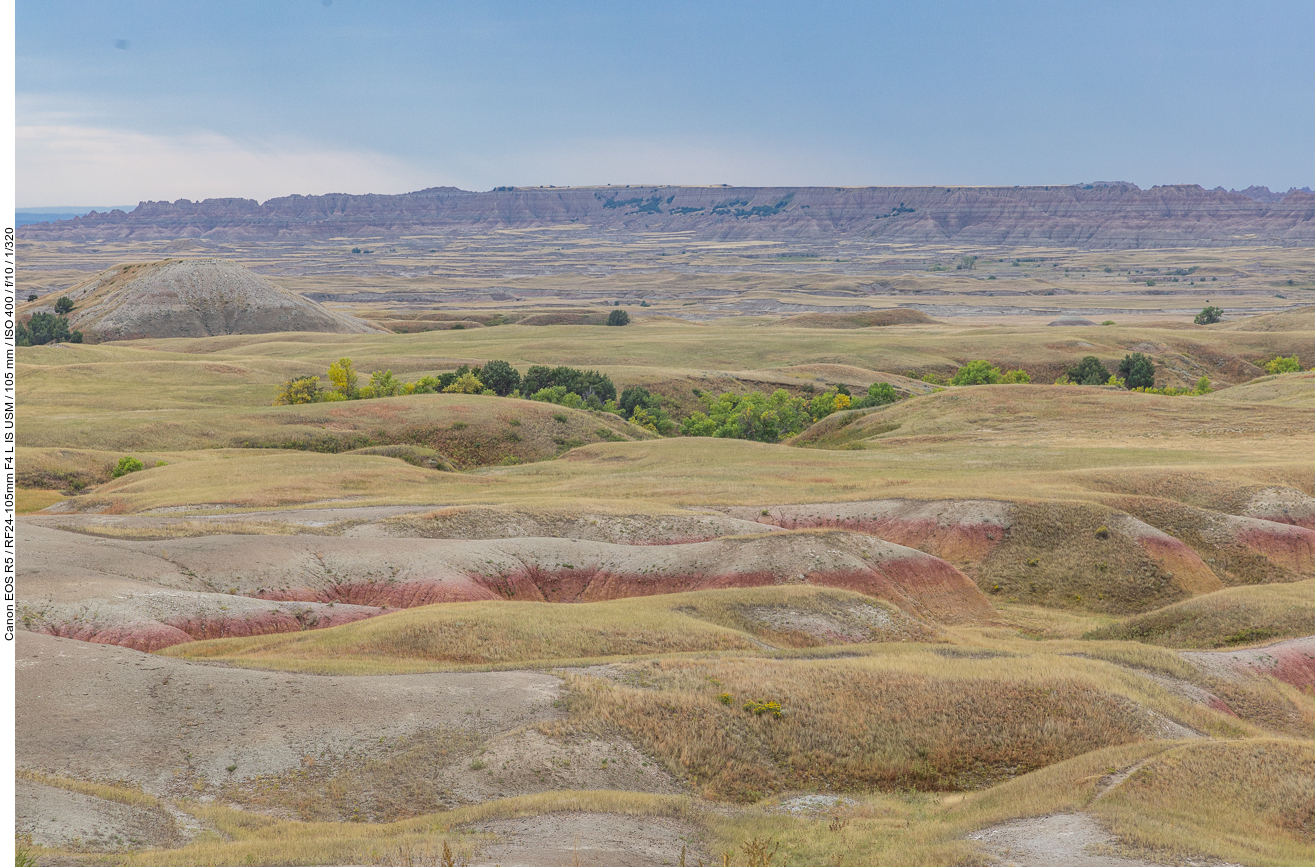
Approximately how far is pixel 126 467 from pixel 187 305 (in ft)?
359

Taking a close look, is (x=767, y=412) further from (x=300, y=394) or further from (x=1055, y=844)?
(x=1055, y=844)

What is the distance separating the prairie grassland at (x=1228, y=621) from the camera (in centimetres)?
3381

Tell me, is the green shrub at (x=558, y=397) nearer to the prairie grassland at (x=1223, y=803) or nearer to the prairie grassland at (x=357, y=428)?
the prairie grassland at (x=357, y=428)

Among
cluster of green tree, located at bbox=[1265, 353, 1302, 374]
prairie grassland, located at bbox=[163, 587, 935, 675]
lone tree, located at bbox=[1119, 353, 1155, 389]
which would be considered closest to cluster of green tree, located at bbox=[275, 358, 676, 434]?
lone tree, located at bbox=[1119, 353, 1155, 389]

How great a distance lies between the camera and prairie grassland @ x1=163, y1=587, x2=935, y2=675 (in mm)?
27141

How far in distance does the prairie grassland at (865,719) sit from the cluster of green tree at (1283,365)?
11747cm

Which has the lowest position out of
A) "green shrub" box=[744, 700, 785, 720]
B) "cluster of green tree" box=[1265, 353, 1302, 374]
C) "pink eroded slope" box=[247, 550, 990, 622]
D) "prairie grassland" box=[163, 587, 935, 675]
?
"pink eroded slope" box=[247, 550, 990, 622]

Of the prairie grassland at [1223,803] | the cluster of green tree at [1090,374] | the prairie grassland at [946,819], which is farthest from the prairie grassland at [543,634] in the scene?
Answer: the cluster of green tree at [1090,374]

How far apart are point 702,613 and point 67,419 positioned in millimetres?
65557

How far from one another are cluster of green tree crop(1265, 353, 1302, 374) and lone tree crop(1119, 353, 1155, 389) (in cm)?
1878

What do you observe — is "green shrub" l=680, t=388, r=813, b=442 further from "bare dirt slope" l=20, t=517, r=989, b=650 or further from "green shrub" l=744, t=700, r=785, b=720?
"green shrub" l=744, t=700, r=785, b=720

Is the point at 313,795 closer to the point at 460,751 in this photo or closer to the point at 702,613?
the point at 460,751

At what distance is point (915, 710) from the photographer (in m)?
23.7

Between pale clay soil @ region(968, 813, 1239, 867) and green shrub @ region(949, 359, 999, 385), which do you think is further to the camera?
green shrub @ region(949, 359, 999, 385)
